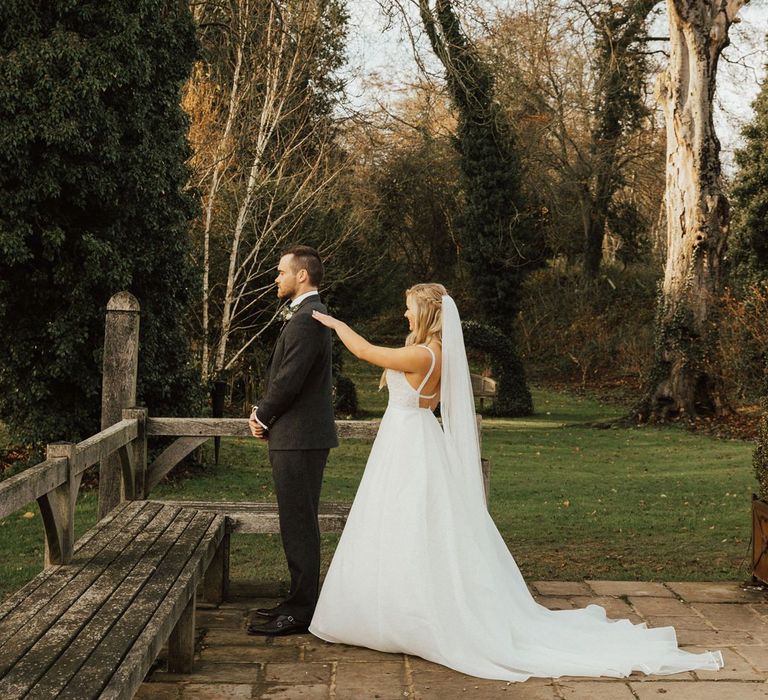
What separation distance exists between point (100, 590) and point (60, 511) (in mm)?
495

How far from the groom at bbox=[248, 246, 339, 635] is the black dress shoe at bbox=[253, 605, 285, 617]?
16mm

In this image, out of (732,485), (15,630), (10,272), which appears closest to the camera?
(15,630)

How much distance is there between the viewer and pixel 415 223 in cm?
3347

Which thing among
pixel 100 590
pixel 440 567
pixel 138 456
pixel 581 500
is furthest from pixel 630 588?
pixel 581 500

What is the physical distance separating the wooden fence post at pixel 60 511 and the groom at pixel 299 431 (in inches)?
43.5

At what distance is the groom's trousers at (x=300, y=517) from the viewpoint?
5.46 metres

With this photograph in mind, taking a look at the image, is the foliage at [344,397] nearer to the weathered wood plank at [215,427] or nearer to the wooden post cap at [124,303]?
the wooden post cap at [124,303]

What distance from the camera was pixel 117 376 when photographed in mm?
6613

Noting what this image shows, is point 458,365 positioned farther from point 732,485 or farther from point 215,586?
point 732,485

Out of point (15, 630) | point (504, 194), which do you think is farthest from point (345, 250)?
point (15, 630)

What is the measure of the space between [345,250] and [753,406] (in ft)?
31.3

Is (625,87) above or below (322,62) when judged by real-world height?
Result: above

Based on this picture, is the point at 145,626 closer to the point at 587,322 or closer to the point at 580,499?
the point at 580,499

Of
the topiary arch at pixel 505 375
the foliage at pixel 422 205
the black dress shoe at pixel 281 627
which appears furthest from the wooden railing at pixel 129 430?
the foliage at pixel 422 205
